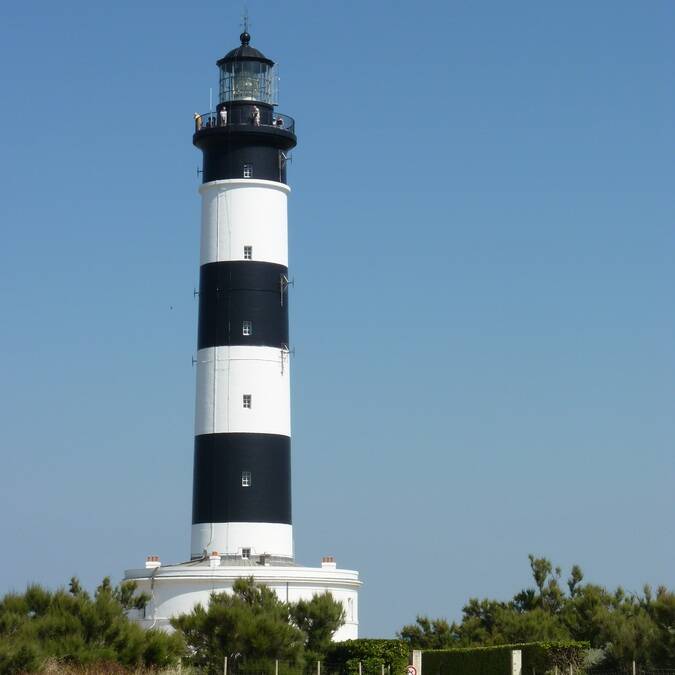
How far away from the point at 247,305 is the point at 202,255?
183 centimetres

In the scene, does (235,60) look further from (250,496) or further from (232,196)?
(250,496)

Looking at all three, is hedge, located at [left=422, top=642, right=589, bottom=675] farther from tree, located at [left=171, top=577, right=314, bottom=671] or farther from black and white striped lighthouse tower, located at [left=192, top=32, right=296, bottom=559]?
black and white striped lighthouse tower, located at [left=192, top=32, right=296, bottom=559]

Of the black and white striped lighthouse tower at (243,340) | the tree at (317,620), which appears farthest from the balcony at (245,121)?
the tree at (317,620)

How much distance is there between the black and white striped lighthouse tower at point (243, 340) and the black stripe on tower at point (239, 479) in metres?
0.02

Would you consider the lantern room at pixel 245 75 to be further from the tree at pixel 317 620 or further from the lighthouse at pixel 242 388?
the tree at pixel 317 620

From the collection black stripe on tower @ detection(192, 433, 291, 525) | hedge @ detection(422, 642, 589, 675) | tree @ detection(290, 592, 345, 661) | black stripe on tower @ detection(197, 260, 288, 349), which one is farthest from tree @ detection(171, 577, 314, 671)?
black stripe on tower @ detection(197, 260, 288, 349)

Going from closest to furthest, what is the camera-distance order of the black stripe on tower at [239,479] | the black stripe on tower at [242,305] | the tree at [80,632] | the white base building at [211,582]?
the tree at [80,632] < the white base building at [211,582] < the black stripe on tower at [239,479] < the black stripe on tower at [242,305]

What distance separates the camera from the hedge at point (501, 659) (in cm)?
3114

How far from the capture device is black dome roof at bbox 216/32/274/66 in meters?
41.2

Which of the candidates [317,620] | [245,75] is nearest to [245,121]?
[245,75]

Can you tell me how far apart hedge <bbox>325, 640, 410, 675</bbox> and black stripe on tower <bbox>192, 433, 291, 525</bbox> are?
4179 millimetres

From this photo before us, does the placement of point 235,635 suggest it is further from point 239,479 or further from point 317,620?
point 239,479

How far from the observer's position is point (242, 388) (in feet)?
127

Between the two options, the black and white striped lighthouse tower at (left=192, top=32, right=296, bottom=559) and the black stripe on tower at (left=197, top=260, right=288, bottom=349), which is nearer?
the black and white striped lighthouse tower at (left=192, top=32, right=296, bottom=559)
